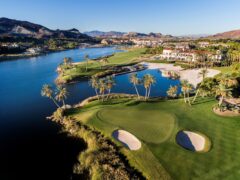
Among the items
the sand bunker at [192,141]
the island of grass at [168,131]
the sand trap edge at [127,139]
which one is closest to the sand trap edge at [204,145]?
the sand bunker at [192,141]

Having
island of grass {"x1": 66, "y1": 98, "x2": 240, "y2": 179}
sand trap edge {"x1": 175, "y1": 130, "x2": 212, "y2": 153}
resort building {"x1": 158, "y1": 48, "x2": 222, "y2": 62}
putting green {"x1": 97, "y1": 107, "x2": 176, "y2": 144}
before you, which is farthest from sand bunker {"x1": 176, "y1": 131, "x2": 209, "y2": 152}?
resort building {"x1": 158, "y1": 48, "x2": 222, "y2": 62}

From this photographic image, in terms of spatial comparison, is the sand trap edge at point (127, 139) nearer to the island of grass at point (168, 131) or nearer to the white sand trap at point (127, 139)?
the white sand trap at point (127, 139)

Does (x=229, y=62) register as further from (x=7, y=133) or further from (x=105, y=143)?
(x=7, y=133)

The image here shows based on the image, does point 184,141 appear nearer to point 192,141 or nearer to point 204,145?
point 192,141

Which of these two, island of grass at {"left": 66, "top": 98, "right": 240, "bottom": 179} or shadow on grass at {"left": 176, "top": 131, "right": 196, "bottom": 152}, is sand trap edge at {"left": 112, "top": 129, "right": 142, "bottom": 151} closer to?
island of grass at {"left": 66, "top": 98, "right": 240, "bottom": 179}

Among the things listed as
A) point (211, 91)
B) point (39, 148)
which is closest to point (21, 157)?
point (39, 148)

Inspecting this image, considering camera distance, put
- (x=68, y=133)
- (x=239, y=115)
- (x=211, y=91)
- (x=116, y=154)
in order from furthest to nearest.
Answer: (x=211, y=91) → (x=239, y=115) → (x=68, y=133) → (x=116, y=154)
